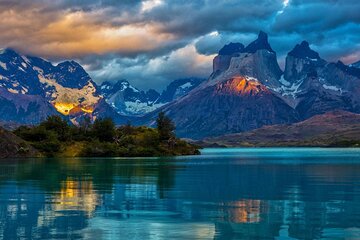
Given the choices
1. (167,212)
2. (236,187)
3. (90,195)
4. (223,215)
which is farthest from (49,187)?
(223,215)

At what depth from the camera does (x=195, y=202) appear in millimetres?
63719

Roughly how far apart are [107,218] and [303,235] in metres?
17.9

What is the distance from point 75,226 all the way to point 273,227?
52.5 ft

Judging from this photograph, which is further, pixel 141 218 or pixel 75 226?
pixel 141 218

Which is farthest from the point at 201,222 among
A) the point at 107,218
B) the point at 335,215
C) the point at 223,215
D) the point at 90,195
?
the point at 90,195

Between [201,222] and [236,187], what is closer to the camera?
[201,222]

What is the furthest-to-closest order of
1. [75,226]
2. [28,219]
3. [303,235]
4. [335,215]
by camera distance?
[335,215]
[28,219]
[75,226]
[303,235]

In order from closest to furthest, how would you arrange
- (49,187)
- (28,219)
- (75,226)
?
(75,226), (28,219), (49,187)

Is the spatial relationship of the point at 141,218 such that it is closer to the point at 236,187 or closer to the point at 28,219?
the point at 28,219

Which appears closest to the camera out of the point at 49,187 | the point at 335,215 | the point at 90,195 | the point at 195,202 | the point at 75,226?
the point at 75,226

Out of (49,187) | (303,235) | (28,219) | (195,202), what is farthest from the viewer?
(49,187)

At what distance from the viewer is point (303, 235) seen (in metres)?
42.2

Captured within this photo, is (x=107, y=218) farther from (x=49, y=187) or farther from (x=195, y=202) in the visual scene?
(x=49, y=187)

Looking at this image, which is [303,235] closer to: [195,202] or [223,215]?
[223,215]
